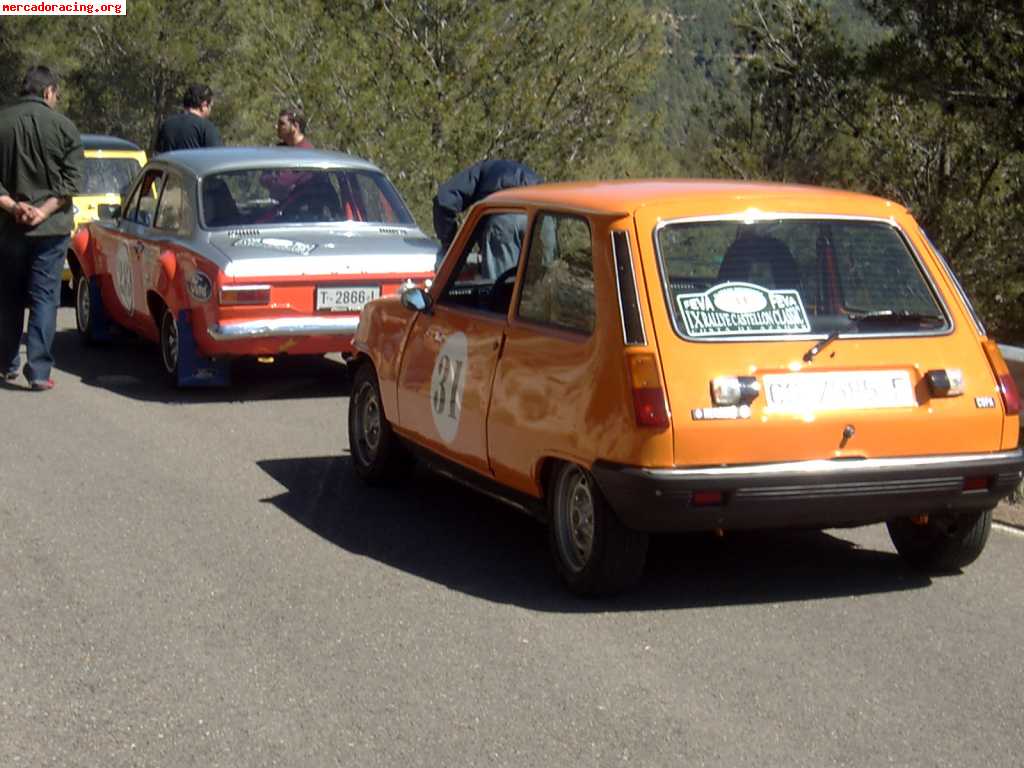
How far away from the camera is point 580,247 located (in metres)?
6.84

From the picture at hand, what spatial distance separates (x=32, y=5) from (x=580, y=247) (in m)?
29.7

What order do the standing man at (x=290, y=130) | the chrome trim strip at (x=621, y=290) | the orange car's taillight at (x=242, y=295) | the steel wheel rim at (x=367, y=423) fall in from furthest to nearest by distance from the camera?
the standing man at (x=290, y=130) → the orange car's taillight at (x=242, y=295) → the steel wheel rim at (x=367, y=423) → the chrome trim strip at (x=621, y=290)

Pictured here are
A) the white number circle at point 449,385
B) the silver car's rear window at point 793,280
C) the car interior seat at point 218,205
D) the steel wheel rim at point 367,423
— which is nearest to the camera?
the silver car's rear window at point 793,280

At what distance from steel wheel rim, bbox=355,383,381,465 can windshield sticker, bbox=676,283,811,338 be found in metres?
2.70

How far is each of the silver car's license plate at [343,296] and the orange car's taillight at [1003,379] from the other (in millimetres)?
5562

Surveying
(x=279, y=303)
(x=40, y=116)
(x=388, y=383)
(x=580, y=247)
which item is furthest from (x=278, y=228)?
(x=580, y=247)

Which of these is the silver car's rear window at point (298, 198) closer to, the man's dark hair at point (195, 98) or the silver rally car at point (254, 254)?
the silver rally car at point (254, 254)

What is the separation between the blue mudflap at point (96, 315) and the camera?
14.0m

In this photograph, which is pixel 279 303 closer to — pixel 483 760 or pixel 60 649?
pixel 60 649

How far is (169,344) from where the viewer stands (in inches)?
479

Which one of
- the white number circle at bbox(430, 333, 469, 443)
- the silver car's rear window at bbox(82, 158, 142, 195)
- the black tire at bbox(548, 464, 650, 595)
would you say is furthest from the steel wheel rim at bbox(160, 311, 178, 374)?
the silver car's rear window at bbox(82, 158, 142, 195)

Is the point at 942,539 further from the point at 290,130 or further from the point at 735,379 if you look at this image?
the point at 290,130

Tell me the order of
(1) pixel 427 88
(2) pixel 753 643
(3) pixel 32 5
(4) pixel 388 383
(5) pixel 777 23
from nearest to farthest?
(2) pixel 753 643 < (4) pixel 388 383 < (5) pixel 777 23 < (1) pixel 427 88 < (3) pixel 32 5

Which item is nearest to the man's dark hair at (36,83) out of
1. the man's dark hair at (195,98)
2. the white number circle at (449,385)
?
the man's dark hair at (195,98)
